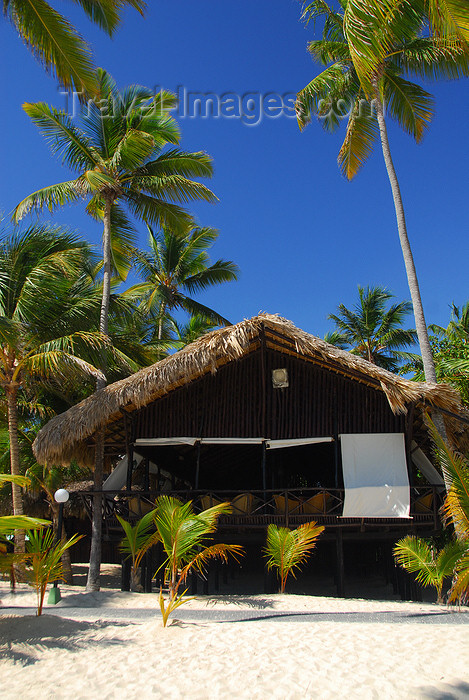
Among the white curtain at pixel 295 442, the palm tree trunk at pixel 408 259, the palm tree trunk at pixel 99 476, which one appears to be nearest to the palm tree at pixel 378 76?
the palm tree trunk at pixel 408 259

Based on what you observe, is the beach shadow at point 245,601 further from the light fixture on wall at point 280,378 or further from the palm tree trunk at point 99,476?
the light fixture on wall at point 280,378

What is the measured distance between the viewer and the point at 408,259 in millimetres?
10133

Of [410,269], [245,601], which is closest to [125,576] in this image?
[245,601]

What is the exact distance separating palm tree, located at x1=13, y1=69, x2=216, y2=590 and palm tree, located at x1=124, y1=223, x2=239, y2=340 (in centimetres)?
707

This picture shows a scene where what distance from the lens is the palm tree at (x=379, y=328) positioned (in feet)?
75.3

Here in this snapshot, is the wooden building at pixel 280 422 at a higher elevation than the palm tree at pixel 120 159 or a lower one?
lower

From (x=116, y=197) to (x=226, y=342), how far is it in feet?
16.2

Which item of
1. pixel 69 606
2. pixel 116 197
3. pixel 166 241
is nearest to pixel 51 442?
pixel 69 606

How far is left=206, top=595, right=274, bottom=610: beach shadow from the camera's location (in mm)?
7672

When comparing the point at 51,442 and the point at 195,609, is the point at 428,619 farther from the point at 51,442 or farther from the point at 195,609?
the point at 51,442

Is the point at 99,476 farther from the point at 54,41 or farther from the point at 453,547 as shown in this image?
the point at 54,41

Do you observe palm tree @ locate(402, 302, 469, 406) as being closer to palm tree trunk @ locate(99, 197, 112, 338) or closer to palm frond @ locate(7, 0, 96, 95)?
palm tree trunk @ locate(99, 197, 112, 338)

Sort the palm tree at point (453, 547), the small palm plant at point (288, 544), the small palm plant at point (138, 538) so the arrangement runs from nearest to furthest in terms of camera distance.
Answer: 1. the palm tree at point (453, 547)
2. the small palm plant at point (138, 538)
3. the small palm plant at point (288, 544)

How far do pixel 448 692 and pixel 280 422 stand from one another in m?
6.52
